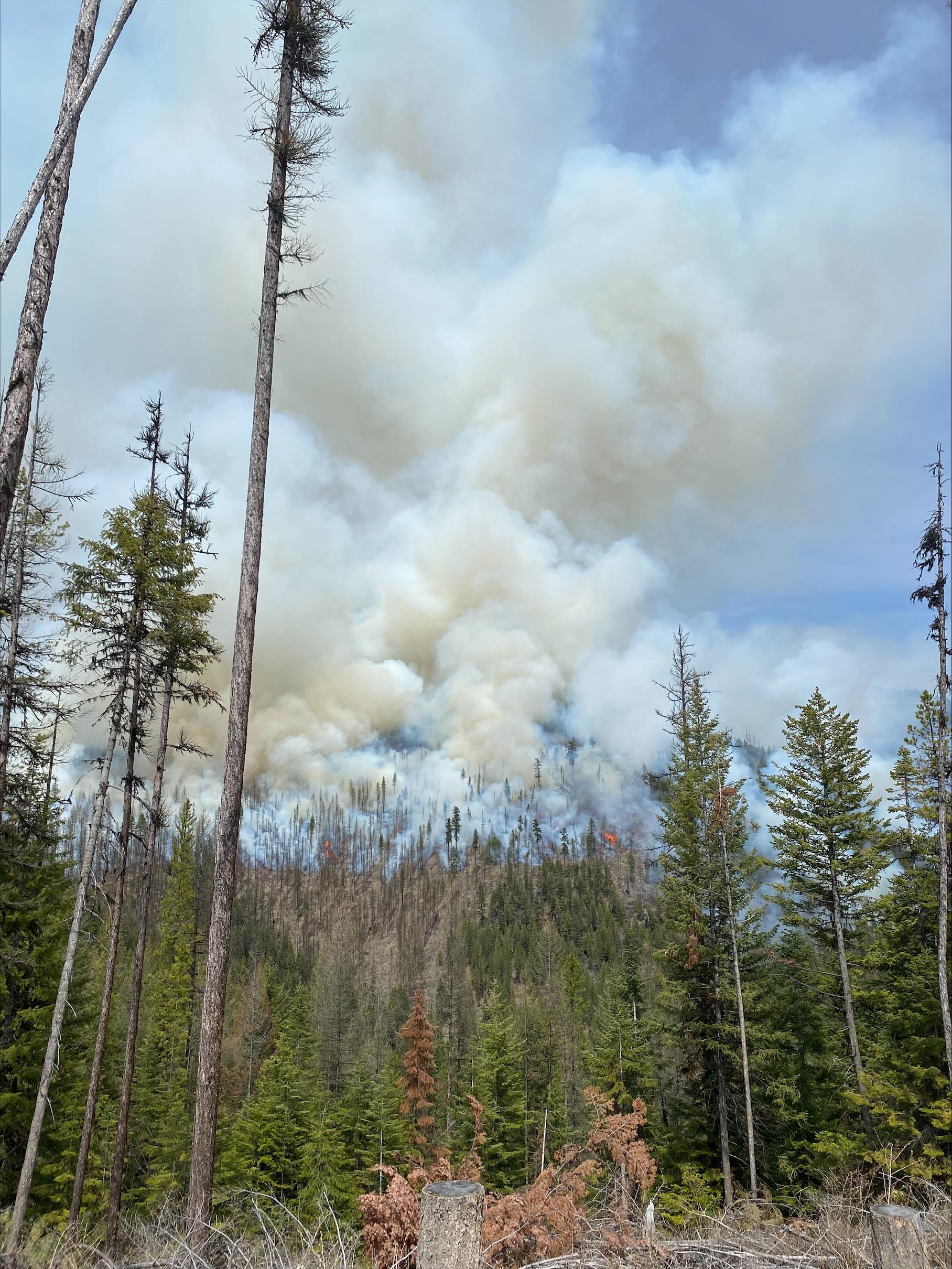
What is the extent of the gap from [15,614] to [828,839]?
2285 centimetres

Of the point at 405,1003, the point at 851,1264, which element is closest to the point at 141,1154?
the point at 851,1264

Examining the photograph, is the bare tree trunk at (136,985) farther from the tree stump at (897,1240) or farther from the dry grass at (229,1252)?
the tree stump at (897,1240)

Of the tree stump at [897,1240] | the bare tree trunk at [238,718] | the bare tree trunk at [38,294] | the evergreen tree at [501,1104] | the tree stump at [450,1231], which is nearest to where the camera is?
the tree stump at [450,1231]

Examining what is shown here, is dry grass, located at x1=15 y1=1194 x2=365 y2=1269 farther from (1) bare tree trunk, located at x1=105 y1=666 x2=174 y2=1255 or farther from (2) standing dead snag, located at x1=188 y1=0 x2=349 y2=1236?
(1) bare tree trunk, located at x1=105 y1=666 x2=174 y2=1255

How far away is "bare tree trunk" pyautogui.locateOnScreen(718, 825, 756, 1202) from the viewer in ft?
61.9

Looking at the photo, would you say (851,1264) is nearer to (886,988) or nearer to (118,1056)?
(886,988)

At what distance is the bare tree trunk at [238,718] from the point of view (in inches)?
287

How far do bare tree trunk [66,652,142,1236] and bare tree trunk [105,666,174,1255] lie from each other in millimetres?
444

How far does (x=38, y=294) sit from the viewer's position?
6.92 m

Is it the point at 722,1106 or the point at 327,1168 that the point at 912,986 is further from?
the point at 327,1168

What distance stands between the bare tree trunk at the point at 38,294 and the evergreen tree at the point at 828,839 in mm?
21743

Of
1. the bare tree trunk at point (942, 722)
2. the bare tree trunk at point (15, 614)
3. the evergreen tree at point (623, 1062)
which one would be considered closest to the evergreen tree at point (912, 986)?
the bare tree trunk at point (942, 722)

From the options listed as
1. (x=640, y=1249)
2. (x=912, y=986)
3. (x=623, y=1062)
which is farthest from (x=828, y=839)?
(x=640, y=1249)

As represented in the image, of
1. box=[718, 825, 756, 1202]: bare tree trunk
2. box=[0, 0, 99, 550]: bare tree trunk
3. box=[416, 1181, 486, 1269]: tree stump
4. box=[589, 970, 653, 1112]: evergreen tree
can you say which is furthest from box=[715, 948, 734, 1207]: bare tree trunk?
box=[0, 0, 99, 550]: bare tree trunk
